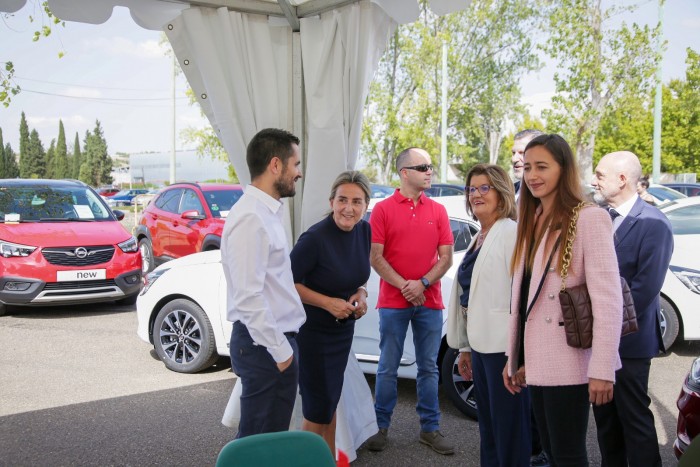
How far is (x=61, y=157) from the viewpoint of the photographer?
64250 millimetres

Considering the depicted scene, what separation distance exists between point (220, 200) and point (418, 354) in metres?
7.52

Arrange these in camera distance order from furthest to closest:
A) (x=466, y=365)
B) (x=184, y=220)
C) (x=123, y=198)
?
1. (x=123, y=198)
2. (x=184, y=220)
3. (x=466, y=365)

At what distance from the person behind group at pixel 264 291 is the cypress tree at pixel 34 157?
61.8 metres

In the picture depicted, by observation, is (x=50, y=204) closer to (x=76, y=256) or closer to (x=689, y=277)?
(x=76, y=256)

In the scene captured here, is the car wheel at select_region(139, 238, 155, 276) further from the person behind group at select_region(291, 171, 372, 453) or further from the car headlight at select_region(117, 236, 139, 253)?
the person behind group at select_region(291, 171, 372, 453)

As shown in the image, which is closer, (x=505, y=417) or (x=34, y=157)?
(x=505, y=417)

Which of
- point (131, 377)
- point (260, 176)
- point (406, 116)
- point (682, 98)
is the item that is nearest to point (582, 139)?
point (406, 116)

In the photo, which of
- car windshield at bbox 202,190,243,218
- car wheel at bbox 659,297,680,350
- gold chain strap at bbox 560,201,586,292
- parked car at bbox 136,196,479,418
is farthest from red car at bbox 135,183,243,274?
gold chain strap at bbox 560,201,586,292

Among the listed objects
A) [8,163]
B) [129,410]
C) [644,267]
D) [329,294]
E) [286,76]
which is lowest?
[129,410]

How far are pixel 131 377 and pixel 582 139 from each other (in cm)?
1933

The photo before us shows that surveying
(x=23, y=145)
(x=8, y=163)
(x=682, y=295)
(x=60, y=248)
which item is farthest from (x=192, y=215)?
(x=23, y=145)

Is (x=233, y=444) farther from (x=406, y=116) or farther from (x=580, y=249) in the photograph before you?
(x=406, y=116)

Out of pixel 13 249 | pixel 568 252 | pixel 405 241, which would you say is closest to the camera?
pixel 568 252

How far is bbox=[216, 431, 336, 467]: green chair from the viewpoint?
1.73 meters
